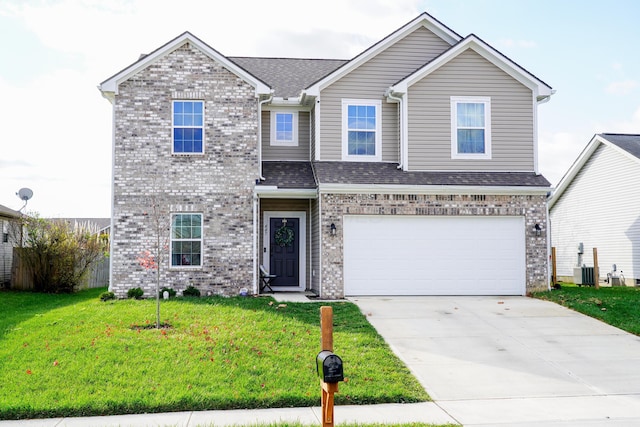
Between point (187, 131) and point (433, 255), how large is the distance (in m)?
7.21

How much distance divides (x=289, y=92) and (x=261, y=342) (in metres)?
9.77

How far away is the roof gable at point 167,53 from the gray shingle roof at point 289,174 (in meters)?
2.20

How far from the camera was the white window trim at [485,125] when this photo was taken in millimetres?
16469

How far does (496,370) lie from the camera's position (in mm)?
9219

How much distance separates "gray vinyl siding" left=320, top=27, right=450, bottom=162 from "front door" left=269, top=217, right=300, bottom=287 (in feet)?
7.89

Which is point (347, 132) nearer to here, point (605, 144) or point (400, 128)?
point (400, 128)

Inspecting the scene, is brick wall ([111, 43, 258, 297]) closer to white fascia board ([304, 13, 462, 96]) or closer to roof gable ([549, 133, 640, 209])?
white fascia board ([304, 13, 462, 96])

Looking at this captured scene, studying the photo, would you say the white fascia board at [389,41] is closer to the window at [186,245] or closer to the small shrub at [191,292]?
the window at [186,245]

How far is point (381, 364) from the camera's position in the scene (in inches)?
360

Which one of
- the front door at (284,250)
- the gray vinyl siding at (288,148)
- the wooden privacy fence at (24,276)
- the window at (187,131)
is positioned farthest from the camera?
the wooden privacy fence at (24,276)

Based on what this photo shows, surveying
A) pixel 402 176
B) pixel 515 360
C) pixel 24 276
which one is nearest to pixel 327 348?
pixel 515 360

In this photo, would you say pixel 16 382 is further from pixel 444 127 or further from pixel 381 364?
pixel 444 127

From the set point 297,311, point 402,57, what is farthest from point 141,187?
point 402,57

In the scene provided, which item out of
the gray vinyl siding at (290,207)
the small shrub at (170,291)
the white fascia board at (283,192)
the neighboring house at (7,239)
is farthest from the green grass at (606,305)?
the neighboring house at (7,239)
